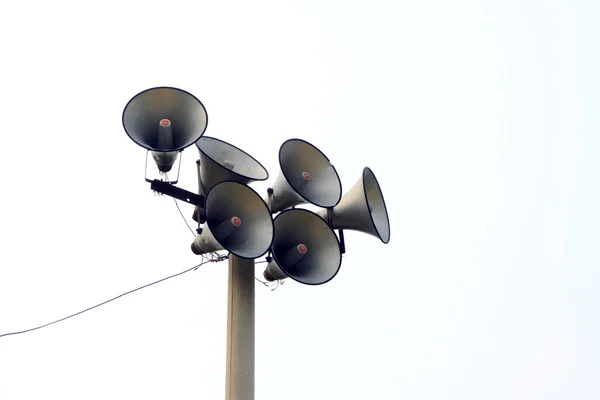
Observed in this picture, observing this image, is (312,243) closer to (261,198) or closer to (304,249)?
(304,249)

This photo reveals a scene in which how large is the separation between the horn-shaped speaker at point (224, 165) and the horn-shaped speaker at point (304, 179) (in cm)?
20

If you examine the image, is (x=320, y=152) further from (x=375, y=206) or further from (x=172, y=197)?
(x=172, y=197)

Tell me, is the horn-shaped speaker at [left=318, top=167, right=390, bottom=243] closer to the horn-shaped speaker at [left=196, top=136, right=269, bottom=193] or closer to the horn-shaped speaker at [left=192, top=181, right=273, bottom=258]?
the horn-shaped speaker at [left=196, top=136, right=269, bottom=193]

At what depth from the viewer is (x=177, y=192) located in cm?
546

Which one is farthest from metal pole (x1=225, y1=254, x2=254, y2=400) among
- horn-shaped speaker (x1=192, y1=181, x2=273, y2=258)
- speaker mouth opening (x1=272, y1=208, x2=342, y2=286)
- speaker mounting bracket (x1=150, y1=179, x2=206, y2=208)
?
speaker mounting bracket (x1=150, y1=179, x2=206, y2=208)

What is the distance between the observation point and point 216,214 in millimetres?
5418

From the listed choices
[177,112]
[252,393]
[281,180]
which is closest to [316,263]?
[281,180]

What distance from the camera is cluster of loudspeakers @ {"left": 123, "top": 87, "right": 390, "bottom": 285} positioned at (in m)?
5.45

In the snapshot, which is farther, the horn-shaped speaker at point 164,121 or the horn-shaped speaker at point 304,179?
the horn-shaped speaker at point 304,179

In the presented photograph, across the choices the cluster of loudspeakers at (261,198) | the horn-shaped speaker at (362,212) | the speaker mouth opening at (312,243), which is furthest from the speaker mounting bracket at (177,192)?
the horn-shaped speaker at (362,212)

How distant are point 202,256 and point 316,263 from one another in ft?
2.79

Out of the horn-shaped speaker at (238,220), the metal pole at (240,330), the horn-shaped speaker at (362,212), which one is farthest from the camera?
the horn-shaped speaker at (362,212)

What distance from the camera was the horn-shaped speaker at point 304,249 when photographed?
5.72 meters

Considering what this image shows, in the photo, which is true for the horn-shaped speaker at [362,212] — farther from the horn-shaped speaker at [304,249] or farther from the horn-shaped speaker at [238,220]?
the horn-shaped speaker at [238,220]
